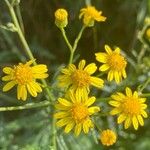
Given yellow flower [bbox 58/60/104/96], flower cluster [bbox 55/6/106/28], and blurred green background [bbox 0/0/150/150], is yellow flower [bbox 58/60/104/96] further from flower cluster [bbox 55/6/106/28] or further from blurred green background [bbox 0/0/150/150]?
blurred green background [bbox 0/0/150/150]

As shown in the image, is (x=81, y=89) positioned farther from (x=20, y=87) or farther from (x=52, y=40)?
(x=52, y=40)

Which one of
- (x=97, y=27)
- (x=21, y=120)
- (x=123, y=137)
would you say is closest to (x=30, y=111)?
(x=21, y=120)

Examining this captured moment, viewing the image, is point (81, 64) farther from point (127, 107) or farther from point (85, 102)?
point (127, 107)

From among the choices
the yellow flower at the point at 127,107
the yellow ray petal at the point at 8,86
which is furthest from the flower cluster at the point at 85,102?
the yellow ray petal at the point at 8,86

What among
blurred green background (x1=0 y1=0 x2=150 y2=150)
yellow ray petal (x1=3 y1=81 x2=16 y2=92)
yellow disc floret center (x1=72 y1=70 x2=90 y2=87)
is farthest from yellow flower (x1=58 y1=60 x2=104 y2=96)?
blurred green background (x1=0 y1=0 x2=150 y2=150)

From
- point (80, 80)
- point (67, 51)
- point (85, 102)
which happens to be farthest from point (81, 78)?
point (67, 51)

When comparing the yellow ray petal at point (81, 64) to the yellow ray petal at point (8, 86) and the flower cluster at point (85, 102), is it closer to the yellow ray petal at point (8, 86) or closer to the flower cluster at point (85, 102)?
the flower cluster at point (85, 102)
